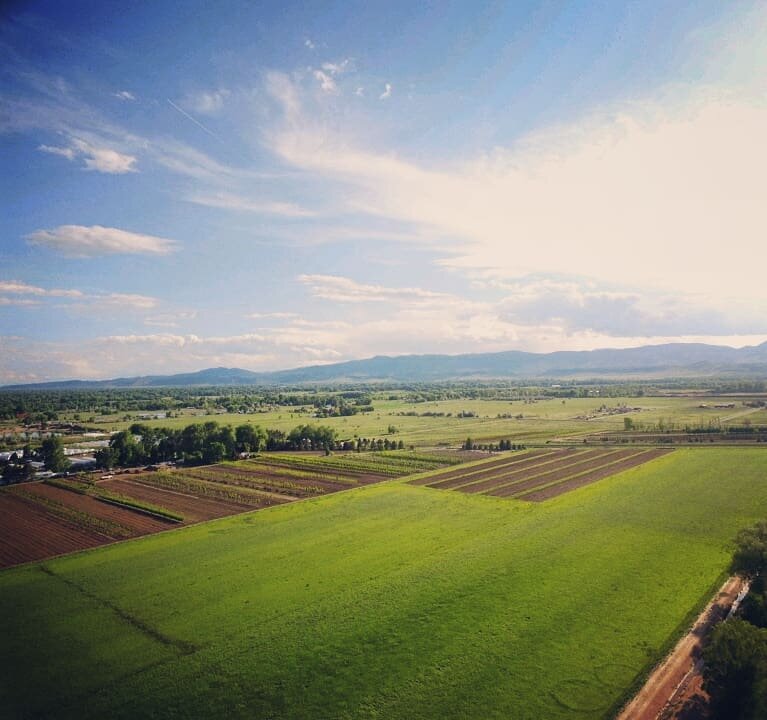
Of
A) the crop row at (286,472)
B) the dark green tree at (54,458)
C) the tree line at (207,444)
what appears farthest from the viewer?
the tree line at (207,444)

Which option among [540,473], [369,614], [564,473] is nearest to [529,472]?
[540,473]

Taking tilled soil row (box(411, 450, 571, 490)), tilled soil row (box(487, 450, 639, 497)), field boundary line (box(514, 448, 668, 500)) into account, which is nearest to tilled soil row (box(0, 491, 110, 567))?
tilled soil row (box(411, 450, 571, 490))

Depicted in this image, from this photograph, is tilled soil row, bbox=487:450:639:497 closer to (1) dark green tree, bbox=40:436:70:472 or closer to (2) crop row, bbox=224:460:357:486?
(2) crop row, bbox=224:460:357:486

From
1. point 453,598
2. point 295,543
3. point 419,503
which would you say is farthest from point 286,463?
point 453,598

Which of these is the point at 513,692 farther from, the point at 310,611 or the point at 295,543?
the point at 295,543

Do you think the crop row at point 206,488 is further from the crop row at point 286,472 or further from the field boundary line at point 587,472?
the field boundary line at point 587,472

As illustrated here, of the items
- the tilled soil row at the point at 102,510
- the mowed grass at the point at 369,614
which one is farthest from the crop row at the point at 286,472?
the tilled soil row at the point at 102,510

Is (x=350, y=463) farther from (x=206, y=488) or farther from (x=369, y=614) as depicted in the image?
(x=369, y=614)
